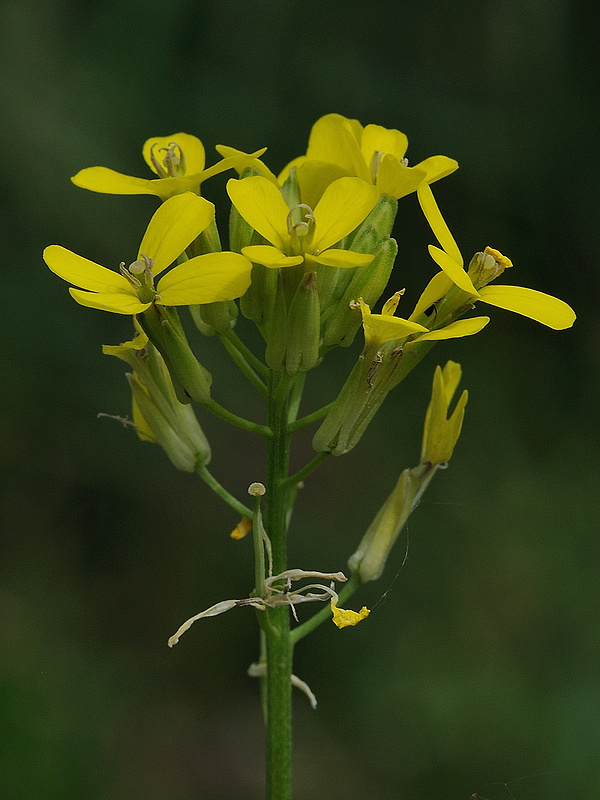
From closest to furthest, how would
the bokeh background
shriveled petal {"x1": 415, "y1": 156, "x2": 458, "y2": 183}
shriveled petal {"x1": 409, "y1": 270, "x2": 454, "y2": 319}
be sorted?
shriveled petal {"x1": 409, "y1": 270, "x2": 454, "y2": 319}
shriveled petal {"x1": 415, "y1": 156, "x2": 458, "y2": 183}
the bokeh background

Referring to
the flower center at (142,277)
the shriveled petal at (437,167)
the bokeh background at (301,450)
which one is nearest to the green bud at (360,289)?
the shriveled petal at (437,167)

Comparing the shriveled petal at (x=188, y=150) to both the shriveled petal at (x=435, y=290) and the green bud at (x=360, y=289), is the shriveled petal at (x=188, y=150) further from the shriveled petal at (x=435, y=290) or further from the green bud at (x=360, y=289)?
the shriveled petal at (x=435, y=290)

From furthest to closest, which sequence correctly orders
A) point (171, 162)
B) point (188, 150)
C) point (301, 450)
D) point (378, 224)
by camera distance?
point (301, 450) → point (188, 150) → point (171, 162) → point (378, 224)

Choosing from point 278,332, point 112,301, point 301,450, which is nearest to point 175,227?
point 112,301

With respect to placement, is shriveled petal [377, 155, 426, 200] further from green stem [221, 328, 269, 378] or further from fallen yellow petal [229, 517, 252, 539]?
fallen yellow petal [229, 517, 252, 539]

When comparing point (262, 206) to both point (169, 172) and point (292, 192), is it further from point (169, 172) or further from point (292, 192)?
point (169, 172)

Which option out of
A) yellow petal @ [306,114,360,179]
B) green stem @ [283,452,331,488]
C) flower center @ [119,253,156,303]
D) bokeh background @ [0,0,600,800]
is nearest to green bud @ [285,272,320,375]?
green stem @ [283,452,331,488]

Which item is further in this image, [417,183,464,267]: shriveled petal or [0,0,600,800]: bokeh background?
[0,0,600,800]: bokeh background
